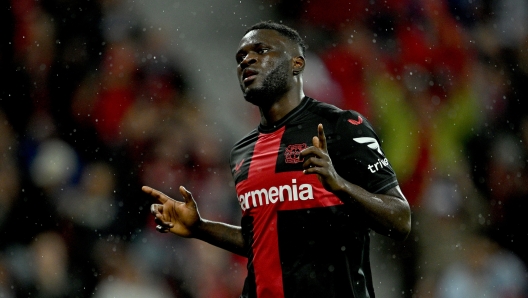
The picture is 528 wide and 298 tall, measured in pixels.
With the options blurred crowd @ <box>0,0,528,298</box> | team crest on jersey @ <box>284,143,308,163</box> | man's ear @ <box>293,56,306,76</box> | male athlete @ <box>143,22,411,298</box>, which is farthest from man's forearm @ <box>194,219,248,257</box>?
blurred crowd @ <box>0,0,528,298</box>

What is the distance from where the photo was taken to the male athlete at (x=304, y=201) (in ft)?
7.23

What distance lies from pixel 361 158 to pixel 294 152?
283 millimetres

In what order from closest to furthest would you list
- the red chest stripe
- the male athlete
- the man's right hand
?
the male athlete
the red chest stripe
the man's right hand

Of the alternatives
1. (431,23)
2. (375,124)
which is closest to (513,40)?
(431,23)

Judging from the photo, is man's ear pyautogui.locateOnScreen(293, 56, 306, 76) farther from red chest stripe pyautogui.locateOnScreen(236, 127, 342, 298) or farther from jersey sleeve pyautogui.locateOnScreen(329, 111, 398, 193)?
jersey sleeve pyautogui.locateOnScreen(329, 111, 398, 193)

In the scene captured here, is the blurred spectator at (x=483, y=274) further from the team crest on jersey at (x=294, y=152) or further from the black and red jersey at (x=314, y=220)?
the team crest on jersey at (x=294, y=152)

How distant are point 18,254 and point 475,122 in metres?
3.61

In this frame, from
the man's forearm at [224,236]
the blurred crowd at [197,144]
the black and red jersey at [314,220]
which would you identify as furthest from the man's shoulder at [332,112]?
the blurred crowd at [197,144]

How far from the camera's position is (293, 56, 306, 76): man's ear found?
283 centimetres

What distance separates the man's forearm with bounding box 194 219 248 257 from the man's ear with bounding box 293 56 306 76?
2.43 feet

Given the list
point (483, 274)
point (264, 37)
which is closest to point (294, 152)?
point (264, 37)

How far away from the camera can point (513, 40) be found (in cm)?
562

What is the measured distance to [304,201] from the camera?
237 cm

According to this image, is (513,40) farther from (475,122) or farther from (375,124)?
(375,124)
